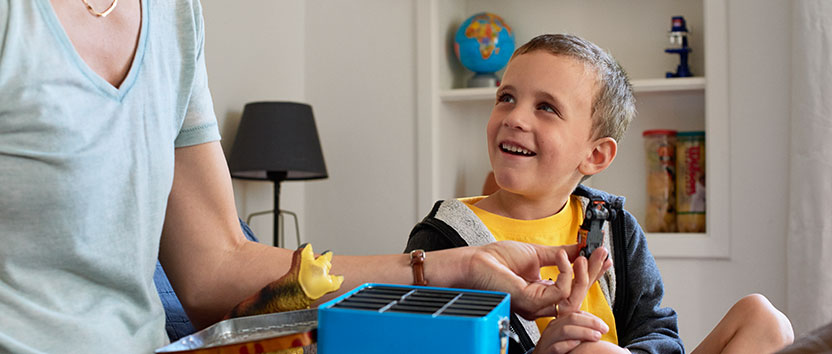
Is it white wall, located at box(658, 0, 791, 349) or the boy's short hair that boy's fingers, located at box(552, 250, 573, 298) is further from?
white wall, located at box(658, 0, 791, 349)

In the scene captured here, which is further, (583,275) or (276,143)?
(276,143)

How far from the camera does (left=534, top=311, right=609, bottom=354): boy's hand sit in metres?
0.80

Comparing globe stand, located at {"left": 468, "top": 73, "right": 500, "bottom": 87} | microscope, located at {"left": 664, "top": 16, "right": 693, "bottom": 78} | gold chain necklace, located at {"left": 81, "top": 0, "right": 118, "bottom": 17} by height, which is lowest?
gold chain necklace, located at {"left": 81, "top": 0, "right": 118, "bottom": 17}

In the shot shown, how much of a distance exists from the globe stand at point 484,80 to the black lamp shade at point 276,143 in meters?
0.65

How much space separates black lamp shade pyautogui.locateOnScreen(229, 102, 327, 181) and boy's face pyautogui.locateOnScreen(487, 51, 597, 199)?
56.0 inches

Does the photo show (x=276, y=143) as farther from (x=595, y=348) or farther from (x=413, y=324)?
(x=413, y=324)

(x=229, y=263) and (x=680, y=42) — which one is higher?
(x=680, y=42)

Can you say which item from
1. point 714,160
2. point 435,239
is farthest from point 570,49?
point 714,160

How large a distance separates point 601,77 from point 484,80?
1648mm

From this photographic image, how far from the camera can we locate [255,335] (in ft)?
1.87

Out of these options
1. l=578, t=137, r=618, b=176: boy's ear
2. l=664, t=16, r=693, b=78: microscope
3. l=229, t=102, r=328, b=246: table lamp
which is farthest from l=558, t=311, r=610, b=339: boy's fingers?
l=664, t=16, r=693, b=78: microscope

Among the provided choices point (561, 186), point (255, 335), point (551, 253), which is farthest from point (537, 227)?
point (255, 335)

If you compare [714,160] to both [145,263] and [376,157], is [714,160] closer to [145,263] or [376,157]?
[376,157]

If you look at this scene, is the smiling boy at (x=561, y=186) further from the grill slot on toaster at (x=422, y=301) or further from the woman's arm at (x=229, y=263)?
the grill slot on toaster at (x=422, y=301)
